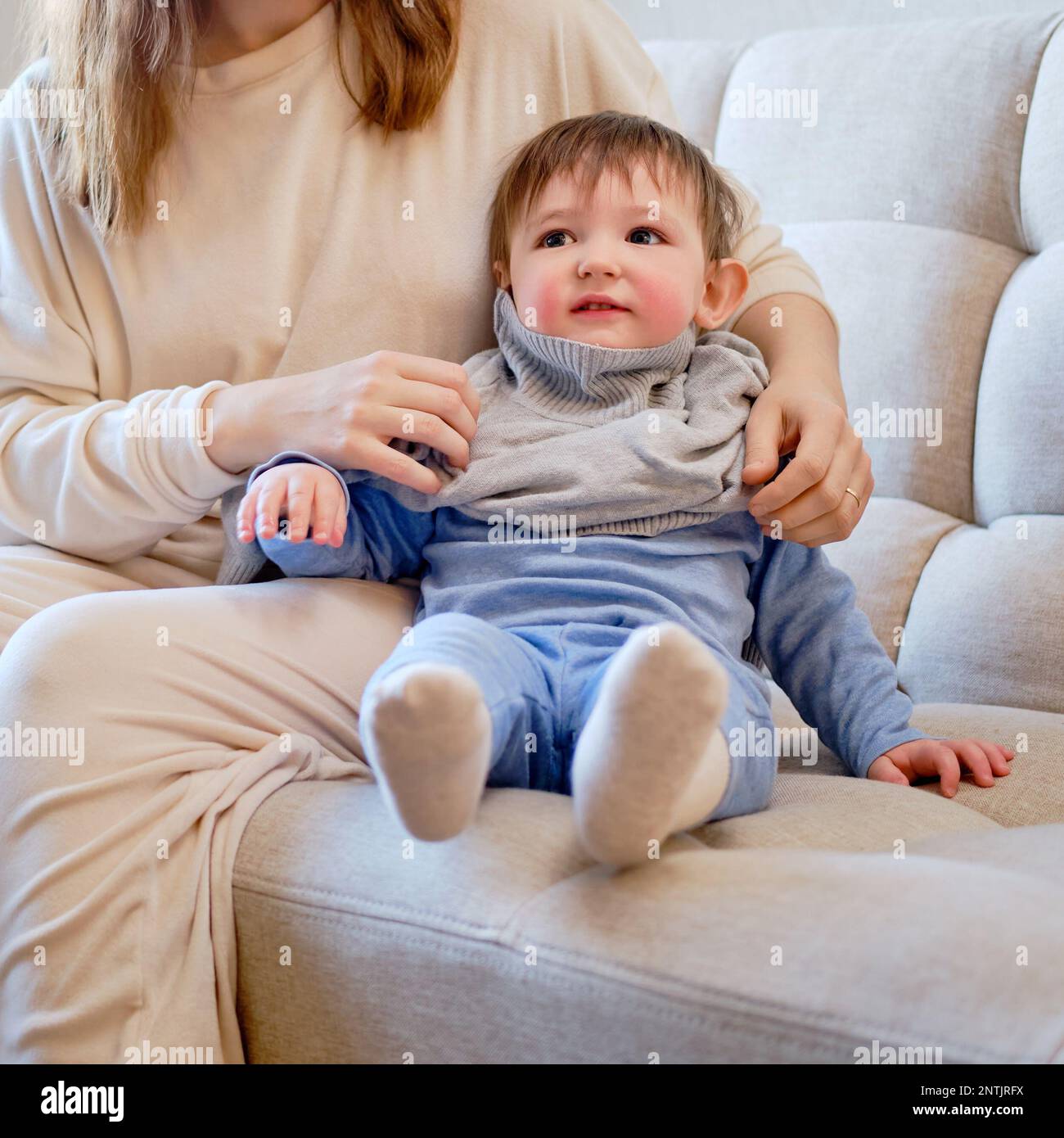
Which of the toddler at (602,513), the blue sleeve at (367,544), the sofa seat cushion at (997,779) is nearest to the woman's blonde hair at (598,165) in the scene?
the toddler at (602,513)

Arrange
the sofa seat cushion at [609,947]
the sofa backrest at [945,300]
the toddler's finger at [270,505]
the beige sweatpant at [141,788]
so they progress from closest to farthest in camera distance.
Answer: the sofa seat cushion at [609,947]
the beige sweatpant at [141,788]
the toddler's finger at [270,505]
the sofa backrest at [945,300]

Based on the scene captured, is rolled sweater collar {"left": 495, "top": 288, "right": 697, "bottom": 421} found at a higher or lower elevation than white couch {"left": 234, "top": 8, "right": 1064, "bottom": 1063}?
higher

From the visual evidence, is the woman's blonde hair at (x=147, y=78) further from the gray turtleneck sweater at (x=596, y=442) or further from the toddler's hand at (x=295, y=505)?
the toddler's hand at (x=295, y=505)

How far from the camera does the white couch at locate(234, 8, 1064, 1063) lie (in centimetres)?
66

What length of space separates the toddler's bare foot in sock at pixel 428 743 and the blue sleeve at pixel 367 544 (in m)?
0.34

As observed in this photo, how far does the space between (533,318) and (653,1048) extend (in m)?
0.63

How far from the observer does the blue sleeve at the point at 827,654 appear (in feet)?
3.52

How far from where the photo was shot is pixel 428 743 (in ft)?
2.25

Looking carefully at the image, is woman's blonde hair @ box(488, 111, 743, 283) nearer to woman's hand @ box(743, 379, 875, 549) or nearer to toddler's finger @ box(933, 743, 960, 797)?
woman's hand @ box(743, 379, 875, 549)

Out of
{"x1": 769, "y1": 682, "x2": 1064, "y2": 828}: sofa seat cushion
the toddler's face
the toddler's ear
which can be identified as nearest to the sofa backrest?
{"x1": 769, "y1": 682, "x2": 1064, "y2": 828}: sofa seat cushion

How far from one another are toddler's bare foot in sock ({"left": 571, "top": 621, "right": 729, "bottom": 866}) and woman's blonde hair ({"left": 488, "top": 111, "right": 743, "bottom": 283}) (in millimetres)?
552

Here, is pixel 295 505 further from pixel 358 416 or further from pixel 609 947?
pixel 609 947

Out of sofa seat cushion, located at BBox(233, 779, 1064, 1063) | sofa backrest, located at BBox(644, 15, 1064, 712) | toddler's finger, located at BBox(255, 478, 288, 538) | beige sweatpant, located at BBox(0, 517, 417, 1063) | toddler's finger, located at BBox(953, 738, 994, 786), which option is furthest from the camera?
sofa backrest, located at BBox(644, 15, 1064, 712)
